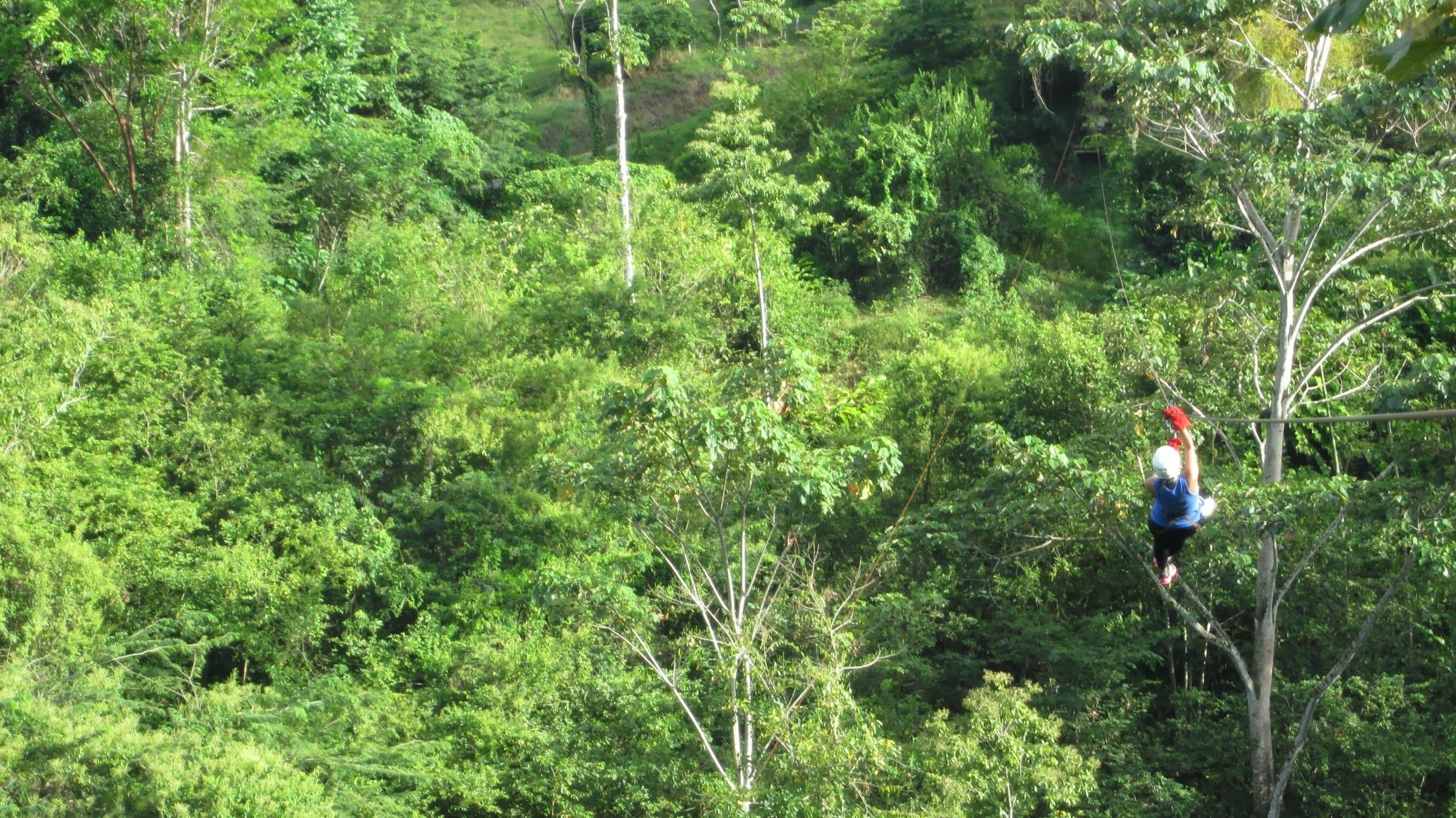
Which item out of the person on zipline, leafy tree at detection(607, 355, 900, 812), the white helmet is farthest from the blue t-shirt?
leafy tree at detection(607, 355, 900, 812)

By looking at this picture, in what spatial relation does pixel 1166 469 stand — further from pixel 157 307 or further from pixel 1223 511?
pixel 157 307

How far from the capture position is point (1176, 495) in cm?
763

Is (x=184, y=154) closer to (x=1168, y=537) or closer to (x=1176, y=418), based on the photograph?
(x=1168, y=537)

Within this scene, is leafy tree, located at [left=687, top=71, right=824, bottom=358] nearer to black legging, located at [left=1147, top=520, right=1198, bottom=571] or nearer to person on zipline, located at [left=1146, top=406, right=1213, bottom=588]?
black legging, located at [left=1147, top=520, right=1198, bottom=571]

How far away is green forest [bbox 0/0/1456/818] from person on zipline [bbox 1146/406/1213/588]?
0.06 meters

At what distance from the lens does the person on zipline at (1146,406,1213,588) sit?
715 centimetres

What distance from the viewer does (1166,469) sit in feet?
23.3

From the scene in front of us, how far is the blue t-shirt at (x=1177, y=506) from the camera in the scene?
24.9 ft

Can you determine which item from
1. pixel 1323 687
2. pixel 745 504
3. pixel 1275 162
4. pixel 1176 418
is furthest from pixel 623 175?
pixel 1176 418

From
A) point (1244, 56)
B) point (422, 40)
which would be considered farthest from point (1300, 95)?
point (422, 40)

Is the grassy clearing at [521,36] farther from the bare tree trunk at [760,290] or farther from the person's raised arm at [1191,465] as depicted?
the person's raised arm at [1191,465]

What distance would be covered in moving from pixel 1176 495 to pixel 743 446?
397 cm

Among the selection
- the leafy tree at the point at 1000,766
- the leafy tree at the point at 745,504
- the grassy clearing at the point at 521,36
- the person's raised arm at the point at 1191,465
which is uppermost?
the grassy clearing at the point at 521,36

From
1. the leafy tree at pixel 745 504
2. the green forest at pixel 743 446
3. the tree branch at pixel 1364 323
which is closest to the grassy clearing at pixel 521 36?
the green forest at pixel 743 446
